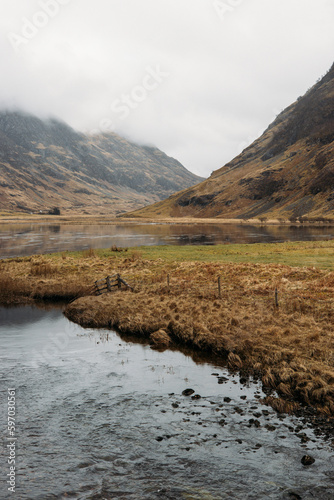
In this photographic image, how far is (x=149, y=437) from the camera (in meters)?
12.3

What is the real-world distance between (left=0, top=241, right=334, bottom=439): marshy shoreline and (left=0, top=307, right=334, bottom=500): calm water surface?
1467 millimetres

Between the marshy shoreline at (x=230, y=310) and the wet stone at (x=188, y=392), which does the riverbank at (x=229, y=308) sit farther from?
the wet stone at (x=188, y=392)

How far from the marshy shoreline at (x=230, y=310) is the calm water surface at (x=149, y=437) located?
1467 millimetres

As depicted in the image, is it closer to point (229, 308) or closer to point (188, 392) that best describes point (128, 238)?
point (229, 308)

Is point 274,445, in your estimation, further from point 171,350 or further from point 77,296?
point 77,296

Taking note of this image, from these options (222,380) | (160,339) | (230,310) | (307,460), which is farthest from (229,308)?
(307,460)

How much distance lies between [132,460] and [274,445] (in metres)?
4.73

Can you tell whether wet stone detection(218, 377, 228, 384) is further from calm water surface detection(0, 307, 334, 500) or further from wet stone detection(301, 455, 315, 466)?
wet stone detection(301, 455, 315, 466)

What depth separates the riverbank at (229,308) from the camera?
52.2 feet

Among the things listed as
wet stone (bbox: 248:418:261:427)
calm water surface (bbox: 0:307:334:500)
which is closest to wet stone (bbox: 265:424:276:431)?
calm water surface (bbox: 0:307:334:500)

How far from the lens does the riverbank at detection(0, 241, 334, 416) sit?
15.9 meters

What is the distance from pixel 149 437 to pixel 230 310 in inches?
516

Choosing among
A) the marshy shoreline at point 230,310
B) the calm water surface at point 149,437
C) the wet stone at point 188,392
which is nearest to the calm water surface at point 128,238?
the marshy shoreline at point 230,310

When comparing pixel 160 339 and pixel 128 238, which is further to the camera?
pixel 128 238
